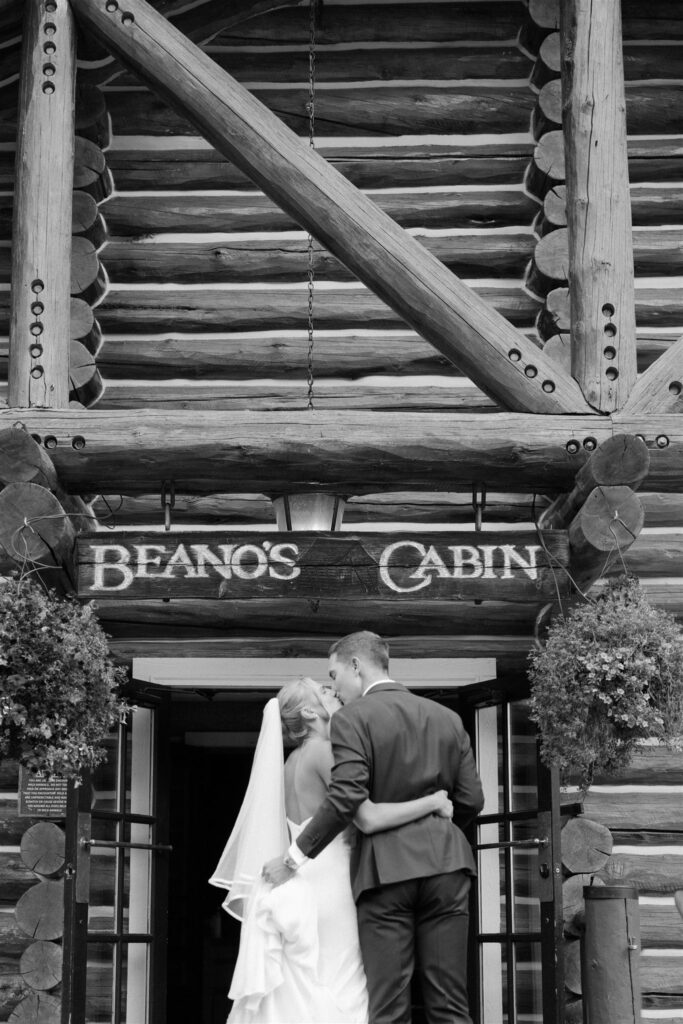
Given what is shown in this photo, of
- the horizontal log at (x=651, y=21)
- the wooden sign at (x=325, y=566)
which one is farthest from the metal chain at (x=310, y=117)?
the horizontal log at (x=651, y=21)

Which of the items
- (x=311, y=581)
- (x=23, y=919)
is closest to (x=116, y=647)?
(x=23, y=919)

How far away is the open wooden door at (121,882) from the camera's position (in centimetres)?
647

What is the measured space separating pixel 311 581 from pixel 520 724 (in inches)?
69.7

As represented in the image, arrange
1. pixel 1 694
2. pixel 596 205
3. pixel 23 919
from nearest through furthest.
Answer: pixel 1 694 < pixel 596 205 < pixel 23 919

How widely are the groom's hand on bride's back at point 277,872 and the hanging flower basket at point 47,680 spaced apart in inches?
40.1

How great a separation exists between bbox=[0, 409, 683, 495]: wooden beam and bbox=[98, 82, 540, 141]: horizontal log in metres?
2.77

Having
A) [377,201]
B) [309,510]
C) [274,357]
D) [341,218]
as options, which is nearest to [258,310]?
[274,357]

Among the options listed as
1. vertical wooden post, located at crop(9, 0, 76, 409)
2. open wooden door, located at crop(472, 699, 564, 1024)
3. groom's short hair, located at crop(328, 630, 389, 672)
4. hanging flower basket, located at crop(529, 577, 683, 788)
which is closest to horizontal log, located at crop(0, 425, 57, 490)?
vertical wooden post, located at crop(9, 0, 76, 409)

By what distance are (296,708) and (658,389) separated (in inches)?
83.2

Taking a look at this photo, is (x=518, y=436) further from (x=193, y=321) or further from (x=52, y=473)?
(x=193, y=321)

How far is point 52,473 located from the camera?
601 centimetres

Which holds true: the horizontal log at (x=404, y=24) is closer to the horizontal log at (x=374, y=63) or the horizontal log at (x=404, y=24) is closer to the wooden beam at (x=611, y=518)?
the horizontal log at (x=374, y=63)

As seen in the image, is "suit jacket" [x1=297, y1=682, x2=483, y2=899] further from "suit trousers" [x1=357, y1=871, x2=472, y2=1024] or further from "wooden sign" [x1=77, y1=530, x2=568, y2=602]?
"wooden sign" [x1=77, y1=530, x2=568, y2=602]

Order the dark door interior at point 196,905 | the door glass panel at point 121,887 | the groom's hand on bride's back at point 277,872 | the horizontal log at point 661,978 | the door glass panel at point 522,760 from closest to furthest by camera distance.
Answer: the groom's hand on bride's back at point 277,872 → the door glass panel at point 121,887 → the door glass panel at point 522,760 → the horizontal log at point 661,978 → the dark door interior at point 196,905
